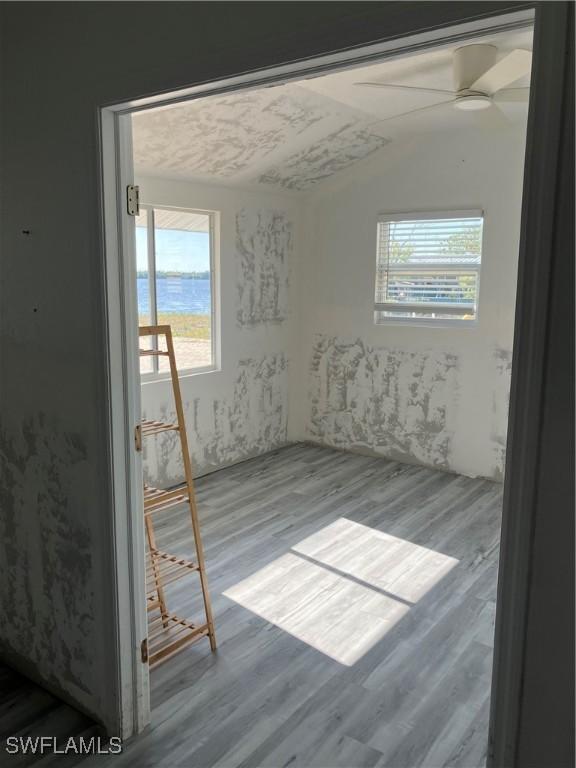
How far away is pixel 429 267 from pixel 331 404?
154 cm

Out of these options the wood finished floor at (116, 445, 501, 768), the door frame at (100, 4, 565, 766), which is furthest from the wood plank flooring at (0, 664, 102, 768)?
the door frame at (100, 4, 565, 766)

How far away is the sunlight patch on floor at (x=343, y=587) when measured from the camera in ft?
9.06

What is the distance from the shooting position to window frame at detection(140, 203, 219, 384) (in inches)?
166

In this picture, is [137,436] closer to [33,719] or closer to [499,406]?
[33,719]

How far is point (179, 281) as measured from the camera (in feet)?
14.8

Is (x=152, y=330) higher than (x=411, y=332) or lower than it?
higher

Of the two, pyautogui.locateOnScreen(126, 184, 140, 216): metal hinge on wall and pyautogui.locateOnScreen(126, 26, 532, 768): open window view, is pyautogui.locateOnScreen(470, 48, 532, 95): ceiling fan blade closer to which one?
pyautogui.locateOnScreen(126, 26, 532, 768): open window view

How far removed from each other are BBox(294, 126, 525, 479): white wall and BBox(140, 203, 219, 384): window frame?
3.67ft

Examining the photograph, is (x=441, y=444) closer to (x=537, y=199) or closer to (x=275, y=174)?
(x=275, y=174)

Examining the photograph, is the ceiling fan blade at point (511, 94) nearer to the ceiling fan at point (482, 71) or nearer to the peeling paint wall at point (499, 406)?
the ceiling fan at point (482, 71)

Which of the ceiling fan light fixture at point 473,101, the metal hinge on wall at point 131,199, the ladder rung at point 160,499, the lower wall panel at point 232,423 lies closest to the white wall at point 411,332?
the lower wall panel at point 232,423

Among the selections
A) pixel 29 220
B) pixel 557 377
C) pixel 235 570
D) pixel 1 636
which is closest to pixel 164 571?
pixel 235 570

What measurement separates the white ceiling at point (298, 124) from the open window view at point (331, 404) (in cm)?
2

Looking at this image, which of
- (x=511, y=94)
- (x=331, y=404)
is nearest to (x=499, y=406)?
(x=331, y=404)
